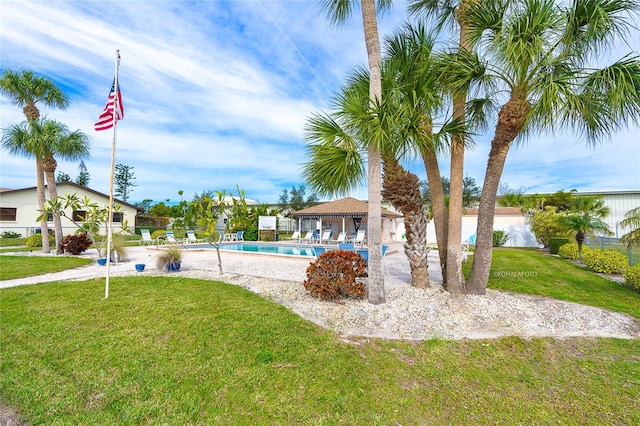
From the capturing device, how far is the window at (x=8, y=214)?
26609 millimetres

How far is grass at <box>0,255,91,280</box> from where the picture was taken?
9.94 metres

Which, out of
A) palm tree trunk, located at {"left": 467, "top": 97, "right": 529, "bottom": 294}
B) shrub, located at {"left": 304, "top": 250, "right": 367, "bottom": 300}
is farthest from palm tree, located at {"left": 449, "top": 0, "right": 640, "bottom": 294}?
shrub, located at {"left": 304, "top": 250, "right": 367, "bottom": 300}

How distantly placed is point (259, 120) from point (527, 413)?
18.7 m

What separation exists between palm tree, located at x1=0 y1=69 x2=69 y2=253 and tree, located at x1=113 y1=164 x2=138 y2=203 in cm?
4945

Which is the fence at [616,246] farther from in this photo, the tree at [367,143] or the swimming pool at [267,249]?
the swimming pool at [267,249]

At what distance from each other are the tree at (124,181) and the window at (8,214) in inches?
1305

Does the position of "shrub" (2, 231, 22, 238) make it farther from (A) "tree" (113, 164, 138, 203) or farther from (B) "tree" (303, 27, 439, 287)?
(A) "tree" (113, 164, 138, 203)

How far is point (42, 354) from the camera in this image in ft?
13.3

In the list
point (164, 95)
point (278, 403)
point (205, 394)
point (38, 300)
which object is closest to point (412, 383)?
point (278, 403)

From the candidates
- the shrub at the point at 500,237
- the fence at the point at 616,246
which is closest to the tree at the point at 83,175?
the shrub at the point at 500,237

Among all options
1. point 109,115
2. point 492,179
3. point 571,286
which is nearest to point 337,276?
point 492,179

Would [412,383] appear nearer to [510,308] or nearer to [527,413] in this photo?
[527,413]

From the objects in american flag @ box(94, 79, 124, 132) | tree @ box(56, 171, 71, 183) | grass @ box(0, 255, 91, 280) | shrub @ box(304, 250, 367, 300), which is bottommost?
grass @ box(0, 255, 91, 280)

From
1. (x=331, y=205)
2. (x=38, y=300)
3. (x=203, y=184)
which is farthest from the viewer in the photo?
(x=203, y=184)
